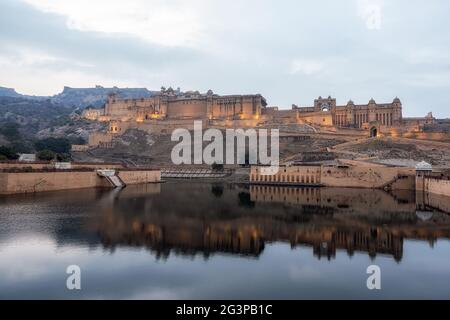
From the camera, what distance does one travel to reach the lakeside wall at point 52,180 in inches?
1275

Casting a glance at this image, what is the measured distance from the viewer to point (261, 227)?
20.5 m

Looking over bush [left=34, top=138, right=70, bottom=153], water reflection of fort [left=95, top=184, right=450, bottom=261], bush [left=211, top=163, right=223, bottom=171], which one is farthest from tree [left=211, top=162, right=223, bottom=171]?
water reflection of fort [left=95, top=184, right=450, bottom=261]

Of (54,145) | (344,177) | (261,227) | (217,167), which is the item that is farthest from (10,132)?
(261,227)

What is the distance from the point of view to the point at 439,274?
12.7 metres

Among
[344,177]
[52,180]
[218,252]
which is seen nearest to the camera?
[218,252]

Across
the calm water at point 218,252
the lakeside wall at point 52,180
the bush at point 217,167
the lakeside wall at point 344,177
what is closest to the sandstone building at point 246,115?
the bush at point 217,167

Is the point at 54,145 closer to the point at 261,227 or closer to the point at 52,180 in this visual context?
the point at 52,180

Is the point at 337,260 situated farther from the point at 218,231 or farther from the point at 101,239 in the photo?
the point at 101,239

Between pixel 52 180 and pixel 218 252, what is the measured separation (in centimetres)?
2797

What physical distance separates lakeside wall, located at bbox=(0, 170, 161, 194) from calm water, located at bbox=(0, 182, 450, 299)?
8.00m

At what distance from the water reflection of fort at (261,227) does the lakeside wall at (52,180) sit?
1022 cm

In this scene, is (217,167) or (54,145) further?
(54,145)

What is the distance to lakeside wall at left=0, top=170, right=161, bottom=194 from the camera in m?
32.4
